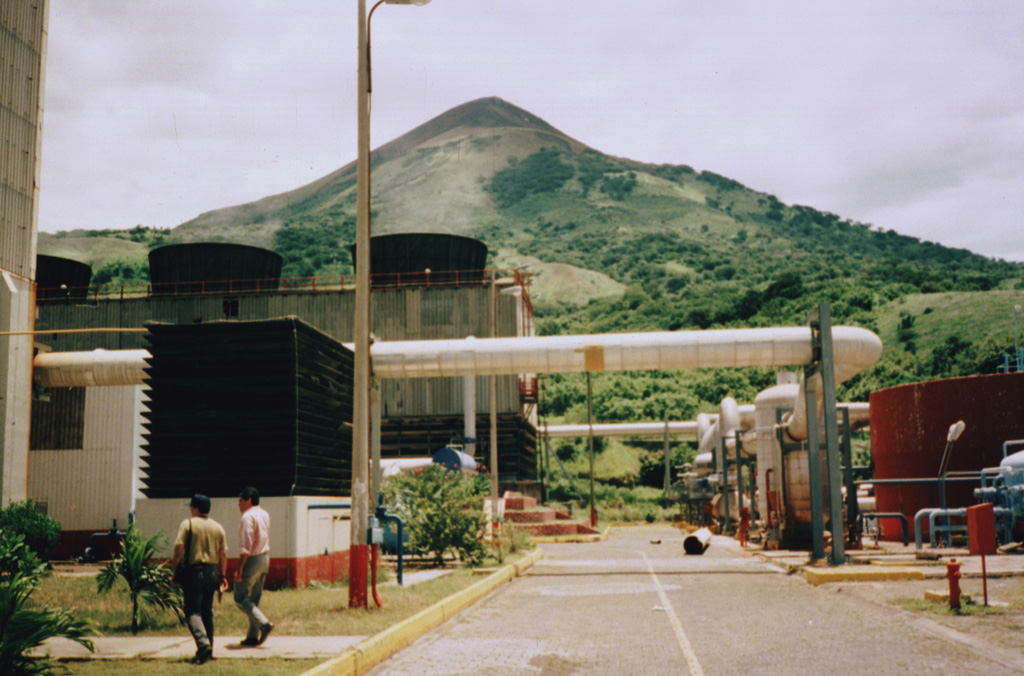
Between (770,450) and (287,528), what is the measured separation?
19253mm

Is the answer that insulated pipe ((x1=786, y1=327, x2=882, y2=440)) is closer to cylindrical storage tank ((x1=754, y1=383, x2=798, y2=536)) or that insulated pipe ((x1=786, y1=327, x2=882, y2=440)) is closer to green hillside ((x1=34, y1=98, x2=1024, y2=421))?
cylindrical storage tank ((x1=754, y1=383, x2=798, y2=536))

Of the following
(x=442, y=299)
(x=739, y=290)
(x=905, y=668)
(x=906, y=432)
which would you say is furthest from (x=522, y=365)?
(x=739, y=290)

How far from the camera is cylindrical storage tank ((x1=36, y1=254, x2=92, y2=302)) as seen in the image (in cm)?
5684

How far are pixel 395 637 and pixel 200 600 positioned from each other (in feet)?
7.80

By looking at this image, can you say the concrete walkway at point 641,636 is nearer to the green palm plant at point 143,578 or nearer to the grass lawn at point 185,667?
the grass lawn at point 185,667

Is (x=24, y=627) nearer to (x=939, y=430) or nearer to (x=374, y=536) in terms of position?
(x=374, y=536)

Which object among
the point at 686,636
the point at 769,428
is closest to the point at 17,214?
the point at 686,636

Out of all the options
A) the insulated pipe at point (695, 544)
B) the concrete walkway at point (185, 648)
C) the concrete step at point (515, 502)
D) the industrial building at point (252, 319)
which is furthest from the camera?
the concrete step at point (515, 502)

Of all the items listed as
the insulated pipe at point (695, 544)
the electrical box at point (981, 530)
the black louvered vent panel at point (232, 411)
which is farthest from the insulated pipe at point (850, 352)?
the black louvered vent panel at point (232, 411)

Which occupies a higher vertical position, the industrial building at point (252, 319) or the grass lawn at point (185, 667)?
the industrial building at point (252, 319)

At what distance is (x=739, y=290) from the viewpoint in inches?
5295

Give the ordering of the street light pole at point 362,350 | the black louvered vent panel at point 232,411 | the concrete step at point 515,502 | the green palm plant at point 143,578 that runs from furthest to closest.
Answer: the concrete step at point 515,502 → the black louvered vent panel at point 232,411 → the street light pole at point 362,350 → the green palm plant at point 143,578

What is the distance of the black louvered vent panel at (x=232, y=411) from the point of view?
663 inches

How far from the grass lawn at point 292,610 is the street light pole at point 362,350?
64 cm
